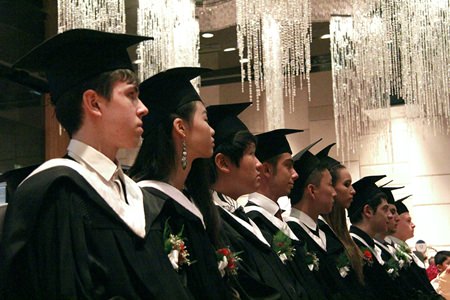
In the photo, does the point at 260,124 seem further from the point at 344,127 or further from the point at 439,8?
the point at 439,8

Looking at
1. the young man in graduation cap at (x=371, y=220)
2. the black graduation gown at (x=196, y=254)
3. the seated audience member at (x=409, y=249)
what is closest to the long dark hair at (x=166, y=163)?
the black graduation gown at (x=196, y=254)

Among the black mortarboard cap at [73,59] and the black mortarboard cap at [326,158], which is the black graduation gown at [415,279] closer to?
the black mortarboard cap at [326,158]

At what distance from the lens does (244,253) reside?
3.63 m

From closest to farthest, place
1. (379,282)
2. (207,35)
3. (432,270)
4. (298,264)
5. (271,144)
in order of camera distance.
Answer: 1. (298,264)
2. (271,144)
3. (379,282)
4. (432,270)
5. (207,35)

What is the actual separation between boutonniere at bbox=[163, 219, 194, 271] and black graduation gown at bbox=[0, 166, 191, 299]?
0.20 metres

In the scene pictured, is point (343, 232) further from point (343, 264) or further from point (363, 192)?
point (363, 192)

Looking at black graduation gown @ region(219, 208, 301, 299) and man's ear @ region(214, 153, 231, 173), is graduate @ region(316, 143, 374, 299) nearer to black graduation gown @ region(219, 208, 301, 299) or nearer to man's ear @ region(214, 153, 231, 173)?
black graduation gown @ region(219, 208, 301, 299)

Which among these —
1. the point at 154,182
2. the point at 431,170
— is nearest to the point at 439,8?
the point at 431,170

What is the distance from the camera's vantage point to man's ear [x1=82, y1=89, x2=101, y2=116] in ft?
7.87

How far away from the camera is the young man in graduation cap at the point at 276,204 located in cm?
421

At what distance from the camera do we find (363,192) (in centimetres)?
663

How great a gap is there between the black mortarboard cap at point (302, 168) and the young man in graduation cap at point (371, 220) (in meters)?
1.03

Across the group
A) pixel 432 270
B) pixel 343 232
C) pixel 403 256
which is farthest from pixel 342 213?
pixel 432 270

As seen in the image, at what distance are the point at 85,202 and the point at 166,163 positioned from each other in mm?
784
